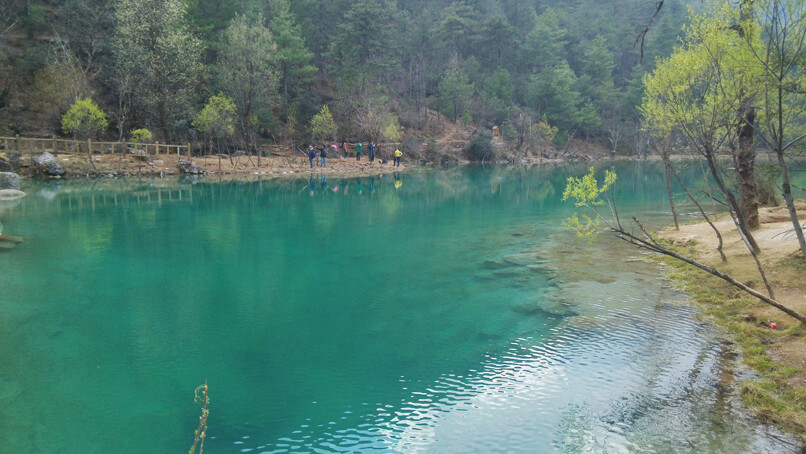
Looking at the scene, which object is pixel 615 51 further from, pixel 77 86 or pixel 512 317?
pixel 512 317

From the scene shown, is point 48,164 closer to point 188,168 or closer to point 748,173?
point 188,168

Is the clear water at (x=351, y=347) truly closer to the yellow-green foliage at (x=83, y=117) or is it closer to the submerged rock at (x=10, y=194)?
the submerged rock at (x=10, y=194)

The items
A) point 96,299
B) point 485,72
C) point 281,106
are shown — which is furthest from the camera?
point 485,72

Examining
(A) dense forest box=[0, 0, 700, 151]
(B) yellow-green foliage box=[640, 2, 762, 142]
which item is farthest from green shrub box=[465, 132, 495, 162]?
(B) yellow-green foliage box=[640, 2, 762, 142]

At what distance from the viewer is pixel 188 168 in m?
48.8

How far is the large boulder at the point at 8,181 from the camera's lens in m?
33.2

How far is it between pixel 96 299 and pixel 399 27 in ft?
288

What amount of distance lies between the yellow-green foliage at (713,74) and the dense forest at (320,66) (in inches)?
507

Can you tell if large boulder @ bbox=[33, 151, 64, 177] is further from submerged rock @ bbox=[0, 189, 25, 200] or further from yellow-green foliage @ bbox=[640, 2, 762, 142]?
yellow-green foliage @ bbox=[640, 2, 762, 142]

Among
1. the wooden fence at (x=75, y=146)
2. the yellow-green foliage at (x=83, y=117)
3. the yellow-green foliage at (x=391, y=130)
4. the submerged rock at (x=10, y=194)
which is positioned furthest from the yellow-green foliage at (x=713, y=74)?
the yellow-green foliage at (x=391, y=130)

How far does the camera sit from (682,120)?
13711mm

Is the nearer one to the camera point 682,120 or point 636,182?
point 682,120

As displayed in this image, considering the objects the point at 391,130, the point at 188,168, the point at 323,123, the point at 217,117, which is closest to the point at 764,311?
the point at 217,117

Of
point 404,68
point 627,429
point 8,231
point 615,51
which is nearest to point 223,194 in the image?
point 8,231
